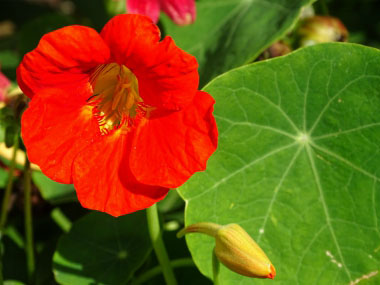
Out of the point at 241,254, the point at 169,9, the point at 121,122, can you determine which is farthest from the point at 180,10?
the point at 241,254

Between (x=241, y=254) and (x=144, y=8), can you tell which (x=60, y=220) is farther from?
(x=241, y=254)

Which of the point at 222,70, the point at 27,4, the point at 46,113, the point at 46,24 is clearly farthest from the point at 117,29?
the point at 27,4

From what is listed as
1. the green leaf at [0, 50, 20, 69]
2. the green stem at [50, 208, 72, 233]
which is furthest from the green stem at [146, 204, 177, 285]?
the green leaf at [0, 50, 20, 69]

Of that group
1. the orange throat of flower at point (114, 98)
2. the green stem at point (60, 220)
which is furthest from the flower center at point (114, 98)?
the green stem at point (60, 220)

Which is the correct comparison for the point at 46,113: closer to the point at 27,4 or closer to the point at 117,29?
the point at 117,29

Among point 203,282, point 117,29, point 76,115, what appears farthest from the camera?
point 203,282

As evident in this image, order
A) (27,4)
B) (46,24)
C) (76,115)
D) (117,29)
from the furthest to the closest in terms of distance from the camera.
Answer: (27,4) → (46,24) → (76,115) → (117,29)

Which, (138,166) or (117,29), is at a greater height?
(117,29)
